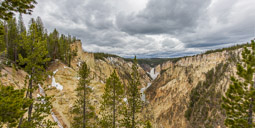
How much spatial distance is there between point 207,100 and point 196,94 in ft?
20.3

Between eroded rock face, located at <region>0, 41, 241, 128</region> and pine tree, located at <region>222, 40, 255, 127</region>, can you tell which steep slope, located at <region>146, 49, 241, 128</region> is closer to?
eroded rock face, located at <region>0, 41, 241, 128</region>

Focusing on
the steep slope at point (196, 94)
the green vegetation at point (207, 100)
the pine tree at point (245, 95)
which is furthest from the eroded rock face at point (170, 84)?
the pine tree at point (245, 95)

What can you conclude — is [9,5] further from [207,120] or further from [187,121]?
[187,121]

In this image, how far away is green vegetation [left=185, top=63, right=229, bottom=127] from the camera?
3844cm

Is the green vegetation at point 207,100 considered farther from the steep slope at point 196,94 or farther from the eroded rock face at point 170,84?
the eroded rock face at point 170,84

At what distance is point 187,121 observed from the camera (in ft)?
143

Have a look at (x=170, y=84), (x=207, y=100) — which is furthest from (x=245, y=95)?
(x=170, y=84)

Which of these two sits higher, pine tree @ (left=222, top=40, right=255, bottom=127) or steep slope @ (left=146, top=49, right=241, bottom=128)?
pine tree @ (left=222, top=40, right=255, bottom=127)

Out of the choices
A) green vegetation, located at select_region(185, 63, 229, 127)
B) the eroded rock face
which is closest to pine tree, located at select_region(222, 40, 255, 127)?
the eroded rock face

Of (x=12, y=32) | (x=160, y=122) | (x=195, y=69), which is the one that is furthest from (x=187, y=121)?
(x=12, y=32)

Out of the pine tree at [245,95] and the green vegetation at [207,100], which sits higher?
the pine tree at [245,95]

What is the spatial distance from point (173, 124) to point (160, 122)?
470 cm

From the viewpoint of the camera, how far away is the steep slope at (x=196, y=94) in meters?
41.8

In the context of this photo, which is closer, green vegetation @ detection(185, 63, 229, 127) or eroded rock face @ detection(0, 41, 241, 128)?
eroded rock face @ detection(0, 41, 241, 128)
